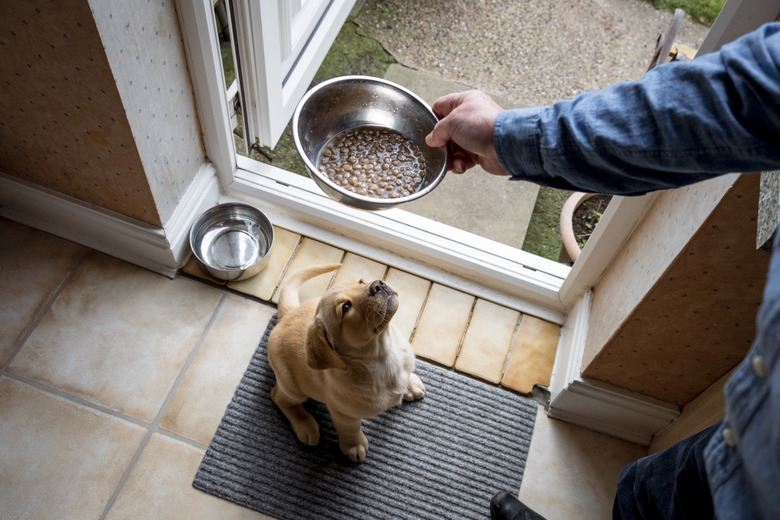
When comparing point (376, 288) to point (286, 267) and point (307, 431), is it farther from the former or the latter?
point (286, 267)

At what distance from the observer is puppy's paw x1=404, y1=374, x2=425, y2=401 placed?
1633mm

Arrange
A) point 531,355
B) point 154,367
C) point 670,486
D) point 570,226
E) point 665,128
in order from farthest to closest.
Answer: point 570,226
point 531,355
point 154,367
point 670,486
point 665,128

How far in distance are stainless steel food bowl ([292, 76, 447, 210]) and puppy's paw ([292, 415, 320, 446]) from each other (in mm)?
667

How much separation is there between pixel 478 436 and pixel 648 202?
0.76 metres

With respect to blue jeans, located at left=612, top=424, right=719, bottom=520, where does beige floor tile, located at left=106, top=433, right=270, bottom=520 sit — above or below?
below

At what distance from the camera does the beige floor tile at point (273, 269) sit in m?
1.80

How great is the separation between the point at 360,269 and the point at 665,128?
3.89 ft

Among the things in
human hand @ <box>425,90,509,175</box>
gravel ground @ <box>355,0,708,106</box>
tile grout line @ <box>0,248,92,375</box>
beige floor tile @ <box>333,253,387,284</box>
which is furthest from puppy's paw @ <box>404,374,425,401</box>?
gravel ground @ <box>355,0,708,106</box>

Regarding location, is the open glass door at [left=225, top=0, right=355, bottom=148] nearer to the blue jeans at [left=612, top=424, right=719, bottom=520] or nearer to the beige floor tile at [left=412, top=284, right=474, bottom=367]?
the beige floor tile at [left=412, top=284, right=474, bottom=367]

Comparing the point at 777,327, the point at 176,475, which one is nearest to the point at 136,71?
the point at 176,475

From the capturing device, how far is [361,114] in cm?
153

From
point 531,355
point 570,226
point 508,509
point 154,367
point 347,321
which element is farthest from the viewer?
point 570,226

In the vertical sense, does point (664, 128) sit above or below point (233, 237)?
above

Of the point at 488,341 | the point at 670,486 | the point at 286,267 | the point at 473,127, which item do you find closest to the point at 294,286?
the point at 286,267
